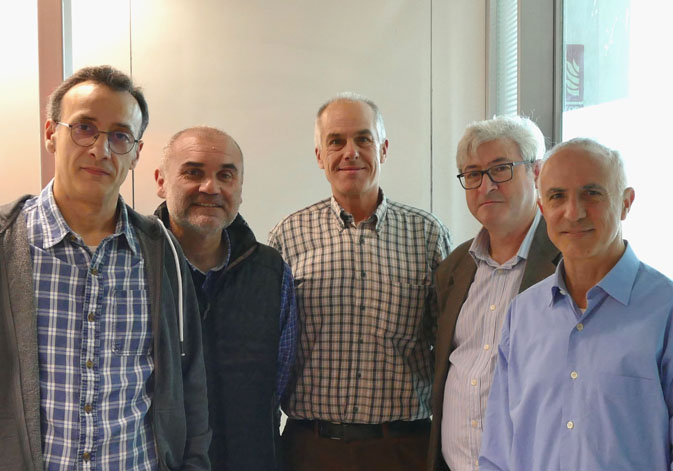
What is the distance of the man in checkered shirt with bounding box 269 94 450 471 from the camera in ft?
7.46

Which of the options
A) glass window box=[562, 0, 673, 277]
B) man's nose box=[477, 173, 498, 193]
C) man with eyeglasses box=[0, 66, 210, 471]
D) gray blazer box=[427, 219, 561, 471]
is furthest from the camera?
glass window box=[562, 0, 673, 277]

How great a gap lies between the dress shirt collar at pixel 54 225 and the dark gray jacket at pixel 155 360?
0.05 m

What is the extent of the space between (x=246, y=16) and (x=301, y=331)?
1.86 meters

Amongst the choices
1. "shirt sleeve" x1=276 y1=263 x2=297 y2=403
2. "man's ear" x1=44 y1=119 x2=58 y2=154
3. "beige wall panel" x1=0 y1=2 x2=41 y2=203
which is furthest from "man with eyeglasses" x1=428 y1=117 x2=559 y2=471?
"beige wall panel" x1=0 y1=2 x2=41 y2=203

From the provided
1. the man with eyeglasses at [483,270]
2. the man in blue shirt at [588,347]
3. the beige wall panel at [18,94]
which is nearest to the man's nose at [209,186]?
the man with eyeglasses at [483,270]

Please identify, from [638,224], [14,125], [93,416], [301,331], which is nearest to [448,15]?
[638,224]

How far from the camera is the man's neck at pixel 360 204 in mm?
2422

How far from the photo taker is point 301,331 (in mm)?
2402

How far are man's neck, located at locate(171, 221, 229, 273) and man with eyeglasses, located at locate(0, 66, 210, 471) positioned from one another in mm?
344

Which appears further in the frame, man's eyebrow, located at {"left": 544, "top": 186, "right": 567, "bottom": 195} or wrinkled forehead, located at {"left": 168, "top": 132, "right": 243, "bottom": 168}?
wrinkled forehead, located at {"left": 168, "top": 132, "right": 243, "bottom": 168}

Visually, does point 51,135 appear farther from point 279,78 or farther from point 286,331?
point 279,78

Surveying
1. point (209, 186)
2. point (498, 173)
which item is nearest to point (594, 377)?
point (498, 173)

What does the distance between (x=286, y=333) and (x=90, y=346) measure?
860 mm

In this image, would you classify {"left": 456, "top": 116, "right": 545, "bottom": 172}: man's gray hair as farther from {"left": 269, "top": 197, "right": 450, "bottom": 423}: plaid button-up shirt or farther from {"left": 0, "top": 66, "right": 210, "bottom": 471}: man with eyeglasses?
{"left": 0, "top": 66, "right": 210, "bottom": 471}: man with eyeglasses
